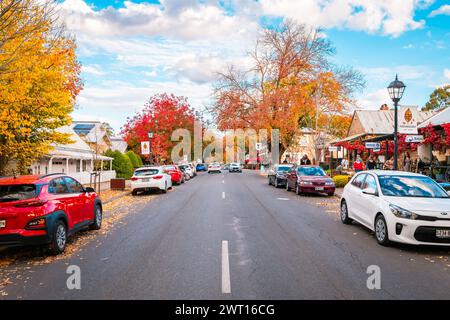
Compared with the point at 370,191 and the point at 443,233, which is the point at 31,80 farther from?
the point at 443,233

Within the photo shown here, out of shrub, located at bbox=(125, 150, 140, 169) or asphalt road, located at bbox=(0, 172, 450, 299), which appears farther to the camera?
shrub, located at bbox=(125, 150, 140, 169)

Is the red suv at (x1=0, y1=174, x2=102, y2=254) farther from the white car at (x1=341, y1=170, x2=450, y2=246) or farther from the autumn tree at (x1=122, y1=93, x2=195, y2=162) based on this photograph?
the autumn tree at (x1=122, y1=93, x2=195, y2=162)

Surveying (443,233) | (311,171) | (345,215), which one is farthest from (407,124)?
(443,233)

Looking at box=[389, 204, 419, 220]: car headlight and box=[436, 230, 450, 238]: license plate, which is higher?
box=[389, 204, 419, 220]: car headlight

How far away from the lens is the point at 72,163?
34844mm

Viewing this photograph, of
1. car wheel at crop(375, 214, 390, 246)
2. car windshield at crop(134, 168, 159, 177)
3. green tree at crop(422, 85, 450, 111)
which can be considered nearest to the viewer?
car wheel at crop(375, 214, 390, 246)

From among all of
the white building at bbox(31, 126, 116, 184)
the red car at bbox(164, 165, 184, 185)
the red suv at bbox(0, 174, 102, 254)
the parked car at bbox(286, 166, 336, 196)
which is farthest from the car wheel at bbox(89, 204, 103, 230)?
the red car at bbox(164, 165, 184, 185)

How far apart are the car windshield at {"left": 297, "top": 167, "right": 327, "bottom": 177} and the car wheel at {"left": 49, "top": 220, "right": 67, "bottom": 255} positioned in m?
14.7

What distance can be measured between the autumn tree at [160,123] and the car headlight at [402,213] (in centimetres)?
3871

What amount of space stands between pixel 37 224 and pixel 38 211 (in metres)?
0.24

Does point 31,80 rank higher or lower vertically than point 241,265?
higher

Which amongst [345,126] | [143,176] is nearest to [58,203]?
[143,176]

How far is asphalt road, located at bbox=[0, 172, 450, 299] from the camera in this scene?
536 centimetres

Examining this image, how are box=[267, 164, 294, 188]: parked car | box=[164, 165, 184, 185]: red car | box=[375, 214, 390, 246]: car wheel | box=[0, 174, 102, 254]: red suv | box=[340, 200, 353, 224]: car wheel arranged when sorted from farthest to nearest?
1. box=[164, 165, 184, 185]: red car
2. box=[267, 164, 294, 188]: parked car
3. box=[340, 200, 353, 224]: car wheel
4. box=[375, 214, 390, 246]: car wheel
5. box=[0, 174, 102, 254]: red suv
